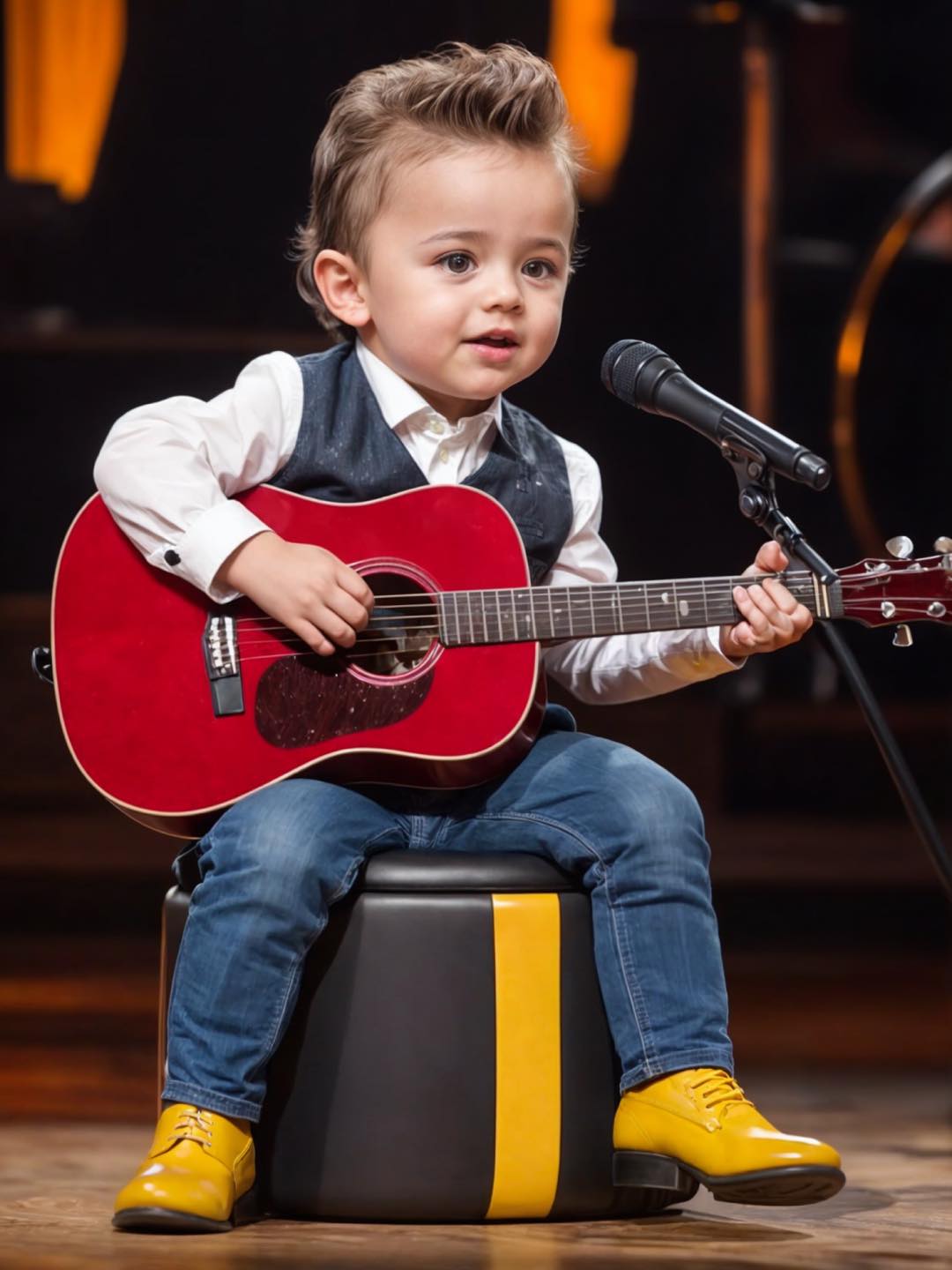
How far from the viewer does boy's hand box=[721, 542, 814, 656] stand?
149 centimetres

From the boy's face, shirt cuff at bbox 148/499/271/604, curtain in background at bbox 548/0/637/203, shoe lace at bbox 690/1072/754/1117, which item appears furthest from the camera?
curtain in background at bbox 548/0/637/203

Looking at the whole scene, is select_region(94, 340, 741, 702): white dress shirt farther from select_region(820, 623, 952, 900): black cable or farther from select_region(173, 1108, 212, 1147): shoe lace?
select_region(173, 1108, 212, 1147): shoe lace

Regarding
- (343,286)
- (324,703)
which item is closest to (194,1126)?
(324,703)

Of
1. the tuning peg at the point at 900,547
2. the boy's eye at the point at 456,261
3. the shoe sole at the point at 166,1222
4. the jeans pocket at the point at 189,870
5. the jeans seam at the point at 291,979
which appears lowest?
the shoe sole at the point at 166,1222

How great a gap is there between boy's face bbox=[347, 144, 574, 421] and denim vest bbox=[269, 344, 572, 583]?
2.9 inches

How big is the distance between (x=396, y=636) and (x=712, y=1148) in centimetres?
52

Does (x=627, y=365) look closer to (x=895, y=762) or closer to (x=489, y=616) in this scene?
(x=489, y=616)

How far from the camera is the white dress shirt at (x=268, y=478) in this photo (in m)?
1.54

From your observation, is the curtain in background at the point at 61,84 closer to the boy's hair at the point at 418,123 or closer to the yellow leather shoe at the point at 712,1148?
the boy's hair at the point at 418,123

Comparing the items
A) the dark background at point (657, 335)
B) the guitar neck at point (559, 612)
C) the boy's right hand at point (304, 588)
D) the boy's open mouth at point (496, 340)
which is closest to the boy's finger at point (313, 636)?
the boy's right hand at point (304, 588)

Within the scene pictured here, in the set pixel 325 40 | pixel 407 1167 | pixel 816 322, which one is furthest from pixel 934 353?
pixel 407 1167

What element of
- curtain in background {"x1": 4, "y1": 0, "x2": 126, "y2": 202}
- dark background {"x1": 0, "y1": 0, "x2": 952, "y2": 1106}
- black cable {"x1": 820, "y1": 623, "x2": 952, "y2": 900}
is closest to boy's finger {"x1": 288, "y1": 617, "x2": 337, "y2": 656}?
black cable {"x1": 820, "y1": 623, "x2": 952, "y2": 900}

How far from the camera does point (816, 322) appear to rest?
149 inches

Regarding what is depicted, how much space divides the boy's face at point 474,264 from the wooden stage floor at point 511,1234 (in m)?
0.78
